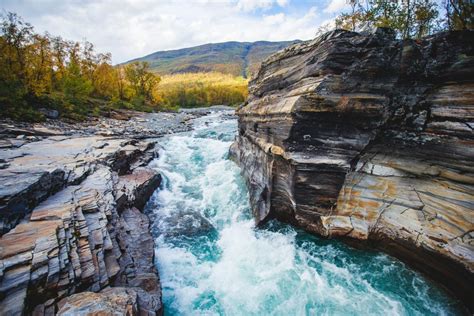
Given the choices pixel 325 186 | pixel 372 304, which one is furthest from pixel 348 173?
pixel 372 304

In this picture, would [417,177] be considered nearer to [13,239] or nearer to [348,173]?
[348,173]

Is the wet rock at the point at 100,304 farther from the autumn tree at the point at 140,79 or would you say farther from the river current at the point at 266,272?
the autumn tree at the point at 140,79

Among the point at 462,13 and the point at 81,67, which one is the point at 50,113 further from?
the point at 462,13

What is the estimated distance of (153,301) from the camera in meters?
5.80

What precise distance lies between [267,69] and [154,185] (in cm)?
907

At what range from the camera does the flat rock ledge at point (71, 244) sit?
436 cm

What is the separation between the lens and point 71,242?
5.58m

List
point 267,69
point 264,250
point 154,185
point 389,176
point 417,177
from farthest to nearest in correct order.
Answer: point 154,185
point 267,69
point 264,250
point 389,176
point 417,177

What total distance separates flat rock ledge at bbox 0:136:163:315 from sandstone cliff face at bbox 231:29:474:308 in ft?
20.6

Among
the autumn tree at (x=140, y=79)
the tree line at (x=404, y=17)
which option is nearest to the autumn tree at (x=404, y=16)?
the tree line at (x=404, y=17)

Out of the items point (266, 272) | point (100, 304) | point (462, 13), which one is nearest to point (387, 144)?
point (266, 272)

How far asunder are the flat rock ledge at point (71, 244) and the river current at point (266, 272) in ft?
3.95

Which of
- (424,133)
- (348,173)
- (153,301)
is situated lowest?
(153,301)

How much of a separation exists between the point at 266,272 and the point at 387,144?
19.8ft
